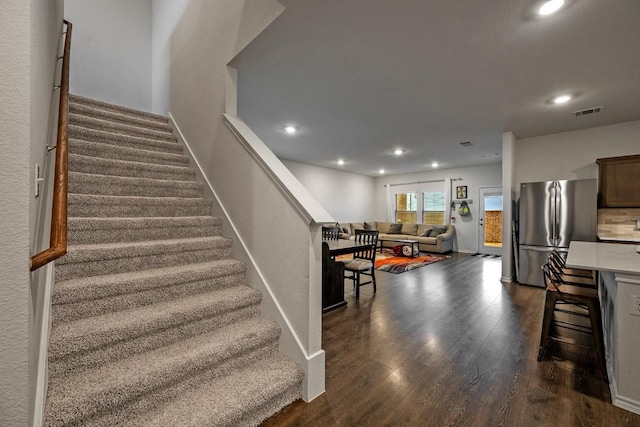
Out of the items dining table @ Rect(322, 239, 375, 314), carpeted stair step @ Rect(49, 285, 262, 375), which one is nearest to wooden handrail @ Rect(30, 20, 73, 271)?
carpeted stair step @ Rect(49, 285, 262, 375)

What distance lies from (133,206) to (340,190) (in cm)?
734

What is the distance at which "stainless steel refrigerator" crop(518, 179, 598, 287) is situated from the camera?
412cm

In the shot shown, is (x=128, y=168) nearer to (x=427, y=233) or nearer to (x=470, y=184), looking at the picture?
(x=427, y=233)

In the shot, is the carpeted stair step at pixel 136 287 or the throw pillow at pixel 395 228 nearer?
the carpeted stair step at pixel 136 287

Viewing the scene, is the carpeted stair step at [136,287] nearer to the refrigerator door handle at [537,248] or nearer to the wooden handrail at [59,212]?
the wooden handrail at [59,212]

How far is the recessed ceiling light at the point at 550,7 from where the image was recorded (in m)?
1.89

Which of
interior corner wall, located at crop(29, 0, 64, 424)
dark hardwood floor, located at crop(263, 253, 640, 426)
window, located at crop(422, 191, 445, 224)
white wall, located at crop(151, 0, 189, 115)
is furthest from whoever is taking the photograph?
window, located at crop(422, 191, 445, 224)

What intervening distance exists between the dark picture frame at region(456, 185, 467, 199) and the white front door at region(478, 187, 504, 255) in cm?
45

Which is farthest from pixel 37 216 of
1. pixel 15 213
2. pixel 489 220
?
pixel 489 220

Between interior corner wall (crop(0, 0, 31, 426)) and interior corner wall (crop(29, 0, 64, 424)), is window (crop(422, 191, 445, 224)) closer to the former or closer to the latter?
interior corner wall (crop(29, 0, 64, 424))

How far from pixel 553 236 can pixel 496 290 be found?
127 centimetres


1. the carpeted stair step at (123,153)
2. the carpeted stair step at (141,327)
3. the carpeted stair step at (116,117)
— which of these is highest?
the carpeted stair step at (116,117)

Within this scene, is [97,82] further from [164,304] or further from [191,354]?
[191,354]

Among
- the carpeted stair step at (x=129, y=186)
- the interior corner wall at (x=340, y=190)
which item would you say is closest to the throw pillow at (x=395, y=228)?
the interior corner wall at (x=340, y=190)
